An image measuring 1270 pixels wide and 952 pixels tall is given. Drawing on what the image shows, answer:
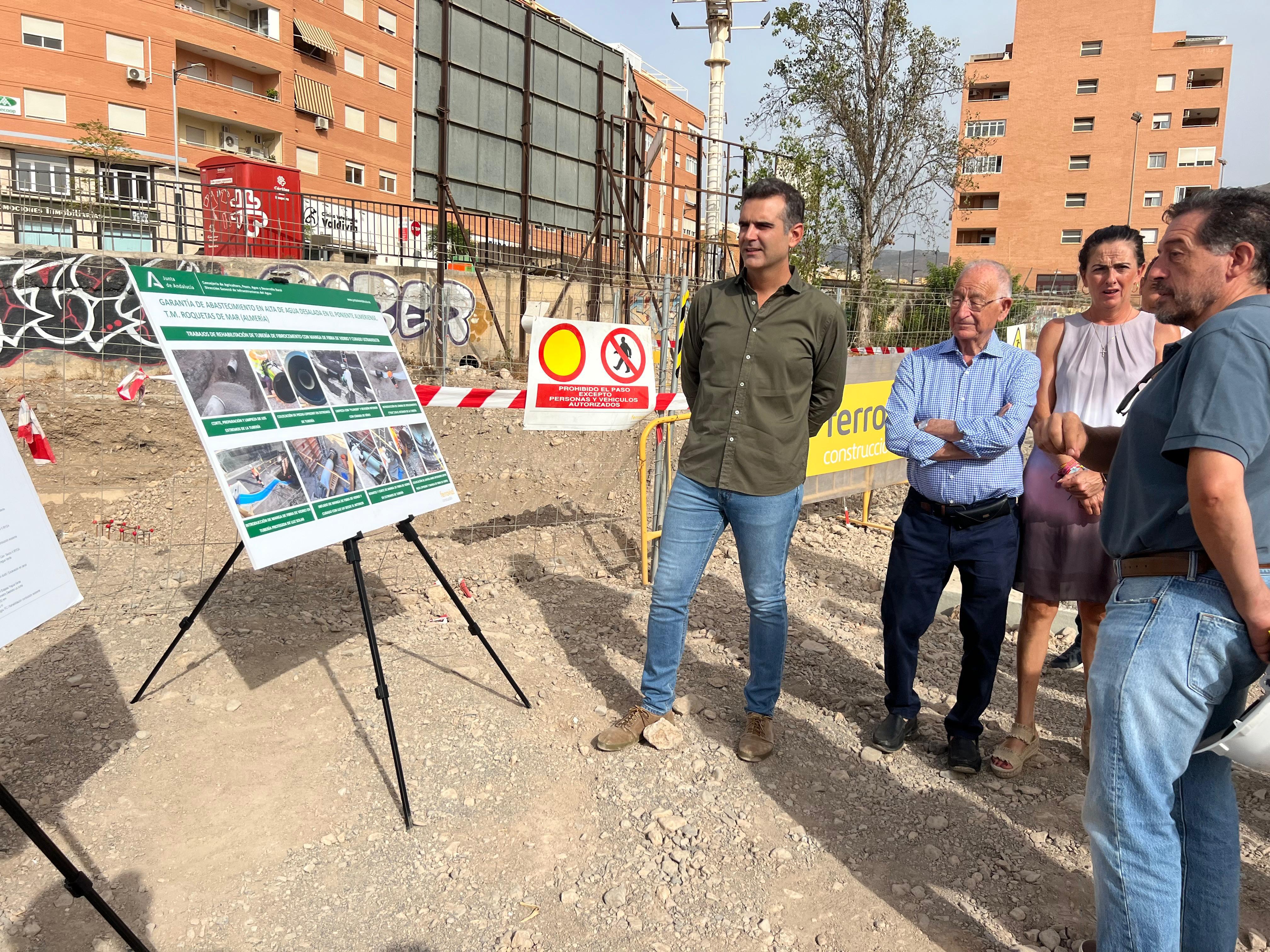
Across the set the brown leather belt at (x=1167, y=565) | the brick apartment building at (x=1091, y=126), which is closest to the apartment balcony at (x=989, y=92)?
the brick apartment building at (x=1091, y=126)

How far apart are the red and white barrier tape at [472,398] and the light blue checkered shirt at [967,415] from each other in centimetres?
188

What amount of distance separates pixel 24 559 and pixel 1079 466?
352 centimetres

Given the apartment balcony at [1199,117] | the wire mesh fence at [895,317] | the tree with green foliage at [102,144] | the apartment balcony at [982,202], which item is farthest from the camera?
the apartment balcony at [982,202]

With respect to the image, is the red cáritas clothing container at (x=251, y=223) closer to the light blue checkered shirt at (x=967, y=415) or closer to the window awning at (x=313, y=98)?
the light blue checkered shirt at (x=967, y=415)

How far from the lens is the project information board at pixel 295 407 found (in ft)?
8.96

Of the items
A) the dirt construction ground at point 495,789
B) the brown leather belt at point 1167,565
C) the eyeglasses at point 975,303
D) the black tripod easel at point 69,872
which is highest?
the eyeglasses at point 975,303

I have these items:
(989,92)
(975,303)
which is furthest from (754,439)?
(989,92)

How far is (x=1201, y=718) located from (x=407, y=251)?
72.4 ft

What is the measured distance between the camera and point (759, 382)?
334cm

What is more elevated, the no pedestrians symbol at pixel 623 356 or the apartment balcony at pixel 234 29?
the apartment balcony at pixel 234 29

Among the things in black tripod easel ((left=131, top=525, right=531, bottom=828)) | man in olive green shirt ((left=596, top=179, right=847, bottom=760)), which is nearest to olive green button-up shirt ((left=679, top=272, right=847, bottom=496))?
man in olive green shirt ((left=596, top=179, right=847, bottom=760))

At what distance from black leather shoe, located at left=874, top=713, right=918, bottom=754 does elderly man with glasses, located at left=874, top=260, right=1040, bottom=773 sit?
0.66ft

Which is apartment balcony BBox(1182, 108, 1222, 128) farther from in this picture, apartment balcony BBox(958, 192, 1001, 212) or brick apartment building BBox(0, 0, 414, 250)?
brick apartment building BBox(0, 0, 414, 250)

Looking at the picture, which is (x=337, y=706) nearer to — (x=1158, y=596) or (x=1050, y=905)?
(x=1050, y=905)
